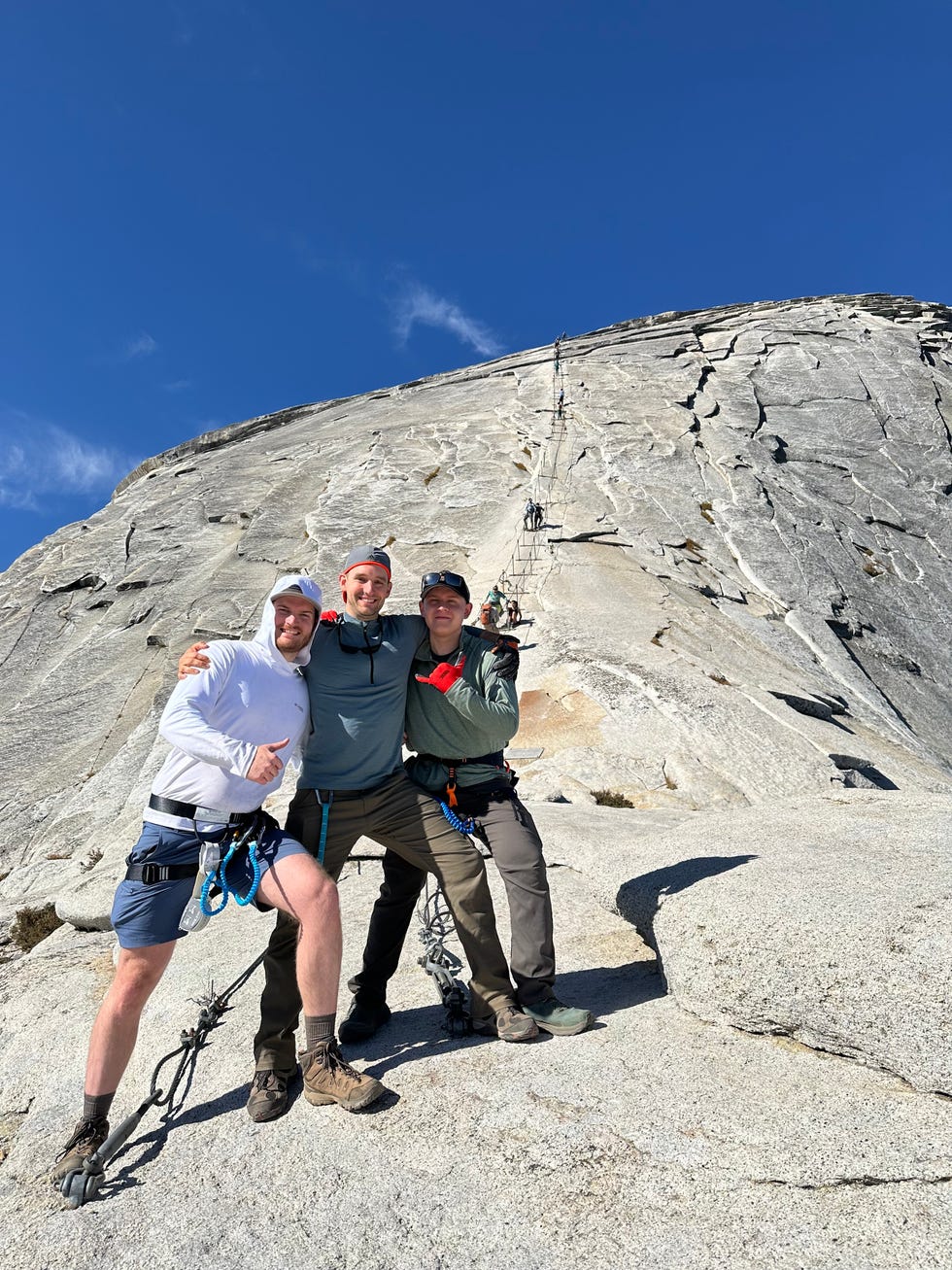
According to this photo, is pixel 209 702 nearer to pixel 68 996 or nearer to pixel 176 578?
pixel 68 996

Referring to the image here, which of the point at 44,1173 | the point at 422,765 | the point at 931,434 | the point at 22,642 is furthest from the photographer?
the point at 931,434

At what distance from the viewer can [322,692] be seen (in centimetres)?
452

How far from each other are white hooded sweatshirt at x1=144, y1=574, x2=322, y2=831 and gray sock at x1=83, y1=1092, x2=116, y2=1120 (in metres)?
1.29

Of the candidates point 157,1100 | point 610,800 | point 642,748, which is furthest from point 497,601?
point 157,1100

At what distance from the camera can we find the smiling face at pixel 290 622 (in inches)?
173

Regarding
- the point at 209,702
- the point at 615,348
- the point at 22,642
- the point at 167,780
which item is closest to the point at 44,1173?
the point at 167,780

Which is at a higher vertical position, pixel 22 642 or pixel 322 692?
pixel 22 642

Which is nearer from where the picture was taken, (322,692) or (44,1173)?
(44,1173)

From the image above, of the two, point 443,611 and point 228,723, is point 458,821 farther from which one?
point 228,723

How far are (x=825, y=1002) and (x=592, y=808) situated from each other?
530 centimetres

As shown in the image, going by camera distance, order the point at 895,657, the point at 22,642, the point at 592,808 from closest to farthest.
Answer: the point at 592,808 → the point at 895,657 → the point at 22,642

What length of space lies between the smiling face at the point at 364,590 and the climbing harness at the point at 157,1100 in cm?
201

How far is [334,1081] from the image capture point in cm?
379

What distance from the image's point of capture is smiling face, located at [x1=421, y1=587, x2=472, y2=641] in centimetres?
466
